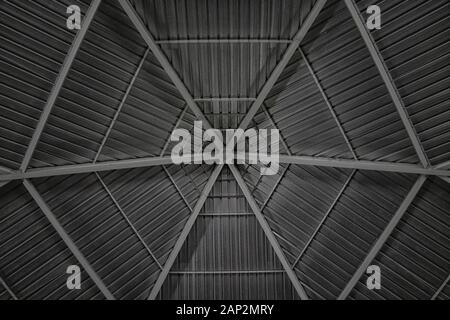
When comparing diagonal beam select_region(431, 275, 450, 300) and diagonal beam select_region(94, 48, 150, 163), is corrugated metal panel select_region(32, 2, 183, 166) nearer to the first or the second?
diagonal beam select_region(94, 48, 150, 163)

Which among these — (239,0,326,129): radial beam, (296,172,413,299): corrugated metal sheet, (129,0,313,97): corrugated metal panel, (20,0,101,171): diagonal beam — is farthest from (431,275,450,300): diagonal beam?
(20,0,101,171): diagonal beam

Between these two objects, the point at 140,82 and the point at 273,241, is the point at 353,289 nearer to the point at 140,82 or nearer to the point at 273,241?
the point at 273,241

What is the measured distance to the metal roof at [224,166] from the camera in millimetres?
19516

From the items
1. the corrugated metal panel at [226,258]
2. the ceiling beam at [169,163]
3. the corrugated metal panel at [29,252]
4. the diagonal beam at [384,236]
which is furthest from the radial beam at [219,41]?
the corrugated metal panel at [29,252]

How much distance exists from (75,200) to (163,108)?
660 centimetres

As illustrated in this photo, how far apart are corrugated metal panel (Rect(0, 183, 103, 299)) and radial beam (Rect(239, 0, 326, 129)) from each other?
37.5 ft

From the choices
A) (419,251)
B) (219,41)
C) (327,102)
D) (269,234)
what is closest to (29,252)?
(269,234)

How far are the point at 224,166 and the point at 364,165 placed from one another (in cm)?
765

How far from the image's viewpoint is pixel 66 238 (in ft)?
74.4

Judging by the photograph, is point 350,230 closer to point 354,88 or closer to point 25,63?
point 354,88

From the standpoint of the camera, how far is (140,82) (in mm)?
21609

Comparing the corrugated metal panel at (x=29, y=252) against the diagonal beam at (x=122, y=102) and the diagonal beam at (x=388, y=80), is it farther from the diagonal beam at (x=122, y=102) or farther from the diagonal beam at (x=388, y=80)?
the diagonal beam at (x=388, y=80)

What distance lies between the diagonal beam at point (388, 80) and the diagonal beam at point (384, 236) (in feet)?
4.23

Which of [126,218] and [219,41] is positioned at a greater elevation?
[219,41]
